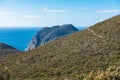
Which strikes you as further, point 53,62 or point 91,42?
point 91,42

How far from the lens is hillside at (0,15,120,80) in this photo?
3781 cm

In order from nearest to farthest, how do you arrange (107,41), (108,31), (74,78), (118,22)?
(74,78) < (107,41) < (108,31) < (118,22)

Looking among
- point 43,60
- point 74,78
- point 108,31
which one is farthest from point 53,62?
point 108,31

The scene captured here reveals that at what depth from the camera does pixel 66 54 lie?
46.7m

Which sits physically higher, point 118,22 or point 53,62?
point 118,22

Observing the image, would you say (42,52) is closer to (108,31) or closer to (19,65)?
(19,65)

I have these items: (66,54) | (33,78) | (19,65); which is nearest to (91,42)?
(66,54)

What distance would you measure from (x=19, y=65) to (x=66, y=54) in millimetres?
7398

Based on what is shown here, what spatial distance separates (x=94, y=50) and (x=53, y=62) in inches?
273

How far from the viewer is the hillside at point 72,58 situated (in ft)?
124

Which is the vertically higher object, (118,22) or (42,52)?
(118,22)

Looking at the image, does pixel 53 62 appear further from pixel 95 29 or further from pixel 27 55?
pixel 95 29

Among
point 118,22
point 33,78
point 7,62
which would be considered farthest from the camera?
point 118,22

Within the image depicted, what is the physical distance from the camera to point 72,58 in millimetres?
44375
